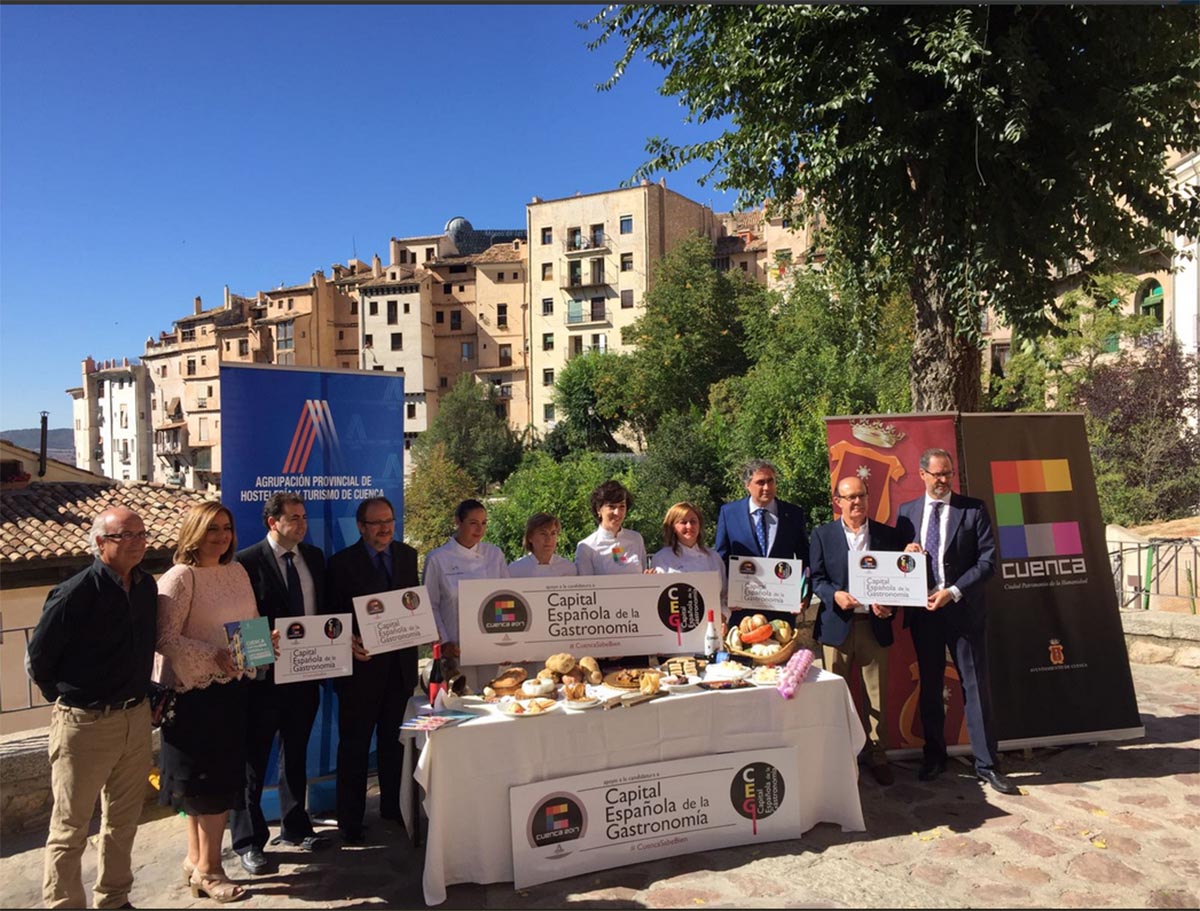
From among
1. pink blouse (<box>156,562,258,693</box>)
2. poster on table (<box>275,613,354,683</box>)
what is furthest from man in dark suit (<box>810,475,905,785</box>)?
pink blouse (<box>156,562,258,693</box>)

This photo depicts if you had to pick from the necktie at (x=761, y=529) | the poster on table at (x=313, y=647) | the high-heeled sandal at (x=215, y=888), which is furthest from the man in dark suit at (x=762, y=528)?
the high-heeled sandal at (x=215, y=888)

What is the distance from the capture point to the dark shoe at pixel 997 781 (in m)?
5.18

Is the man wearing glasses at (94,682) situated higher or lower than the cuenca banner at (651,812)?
higher

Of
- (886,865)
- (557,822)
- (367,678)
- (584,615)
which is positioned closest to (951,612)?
(886,865)

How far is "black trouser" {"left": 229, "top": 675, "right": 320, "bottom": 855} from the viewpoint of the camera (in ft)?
14.6

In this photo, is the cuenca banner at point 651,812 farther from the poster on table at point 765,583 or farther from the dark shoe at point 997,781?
the dark shoe at point 997,781

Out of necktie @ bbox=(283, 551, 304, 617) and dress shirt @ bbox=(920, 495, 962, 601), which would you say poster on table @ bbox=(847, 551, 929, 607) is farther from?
necktie @ bbox=(283, 551, 304, 617)

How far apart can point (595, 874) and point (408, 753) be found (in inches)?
46.2

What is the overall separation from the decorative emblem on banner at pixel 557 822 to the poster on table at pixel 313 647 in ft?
4.39

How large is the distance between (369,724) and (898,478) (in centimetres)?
404

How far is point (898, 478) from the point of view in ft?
19.6

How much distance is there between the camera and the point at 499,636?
4.87m

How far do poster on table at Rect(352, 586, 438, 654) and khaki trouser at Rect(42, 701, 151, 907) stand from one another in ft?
3.81

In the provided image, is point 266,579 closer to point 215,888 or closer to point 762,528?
point 215,888
